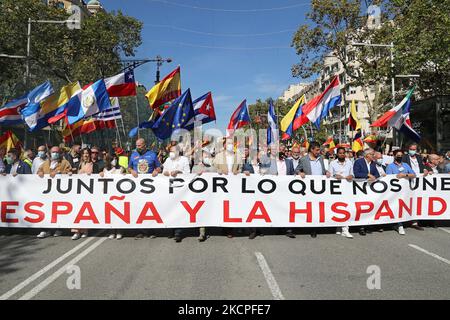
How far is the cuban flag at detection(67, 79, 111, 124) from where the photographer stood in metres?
10.3

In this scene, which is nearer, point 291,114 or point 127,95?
point 127,95

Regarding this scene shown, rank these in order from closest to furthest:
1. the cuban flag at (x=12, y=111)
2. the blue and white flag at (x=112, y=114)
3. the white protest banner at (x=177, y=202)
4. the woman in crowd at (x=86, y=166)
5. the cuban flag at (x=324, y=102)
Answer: the white protest banner at (x=177, y=202) < the woman in crowd at (x=86, y=166) < the cuban flag at (x=12, y=111) < the cuban flag at (x=324, y=102) < the blue and white flag at (x=112, y=114)

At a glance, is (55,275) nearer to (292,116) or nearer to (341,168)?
(341,168)

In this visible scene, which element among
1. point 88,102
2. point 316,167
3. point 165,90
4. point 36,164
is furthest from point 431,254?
point 88,102

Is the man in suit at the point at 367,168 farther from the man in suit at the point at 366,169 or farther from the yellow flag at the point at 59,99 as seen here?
the yellow flag at the point at 59,99

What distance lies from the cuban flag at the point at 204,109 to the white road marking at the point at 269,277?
21.3ft

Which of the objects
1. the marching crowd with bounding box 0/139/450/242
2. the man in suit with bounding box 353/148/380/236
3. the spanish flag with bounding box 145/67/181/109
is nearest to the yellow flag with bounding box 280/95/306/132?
the spanish flag with bounding box 145/67/181/109

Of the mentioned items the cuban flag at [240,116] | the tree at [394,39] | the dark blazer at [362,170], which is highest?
the tree at [394,39]

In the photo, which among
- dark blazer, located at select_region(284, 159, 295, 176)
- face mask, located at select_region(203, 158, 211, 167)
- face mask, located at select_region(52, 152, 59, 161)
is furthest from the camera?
face mask, located at select_region(203, 158, 211, 167)

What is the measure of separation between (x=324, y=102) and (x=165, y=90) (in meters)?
5.17

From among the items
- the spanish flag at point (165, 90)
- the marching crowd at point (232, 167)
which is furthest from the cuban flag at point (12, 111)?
the spanish flag at point (165, 90)

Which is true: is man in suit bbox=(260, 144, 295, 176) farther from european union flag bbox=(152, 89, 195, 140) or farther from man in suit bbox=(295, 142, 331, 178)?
european union flag bbox=(152, 89, 195, 140)

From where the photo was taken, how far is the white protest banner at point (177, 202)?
720cm

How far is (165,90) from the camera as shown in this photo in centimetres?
1112
